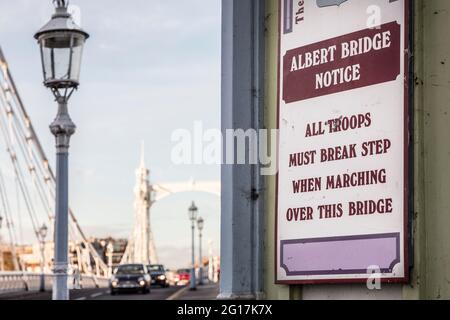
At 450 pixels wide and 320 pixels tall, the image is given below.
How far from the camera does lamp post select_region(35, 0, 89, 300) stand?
11375mm

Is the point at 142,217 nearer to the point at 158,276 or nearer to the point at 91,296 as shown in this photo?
the point at 158,276

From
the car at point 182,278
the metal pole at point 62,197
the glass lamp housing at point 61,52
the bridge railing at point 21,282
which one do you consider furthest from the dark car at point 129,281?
the glass lamp housing at point 61,52

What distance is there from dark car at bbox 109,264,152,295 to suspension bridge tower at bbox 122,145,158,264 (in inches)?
1780

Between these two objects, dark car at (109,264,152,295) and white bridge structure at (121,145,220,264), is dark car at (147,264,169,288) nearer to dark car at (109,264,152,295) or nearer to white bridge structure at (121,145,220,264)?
dark car at (109,264,152,295)

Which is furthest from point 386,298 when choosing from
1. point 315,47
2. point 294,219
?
point 315,47

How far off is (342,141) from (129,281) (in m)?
34.8

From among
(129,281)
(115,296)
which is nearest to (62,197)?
(115,296)

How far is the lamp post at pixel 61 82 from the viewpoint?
11.4 m

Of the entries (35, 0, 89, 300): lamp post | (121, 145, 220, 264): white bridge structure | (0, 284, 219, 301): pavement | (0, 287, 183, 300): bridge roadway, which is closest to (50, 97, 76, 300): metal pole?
(35, 0, 89, 300): lamp post

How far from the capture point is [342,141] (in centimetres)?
452

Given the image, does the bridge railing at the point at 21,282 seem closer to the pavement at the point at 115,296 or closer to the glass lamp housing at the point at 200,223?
the pavement at the point at 115,296

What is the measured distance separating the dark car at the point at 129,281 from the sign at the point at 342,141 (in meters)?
34.2
